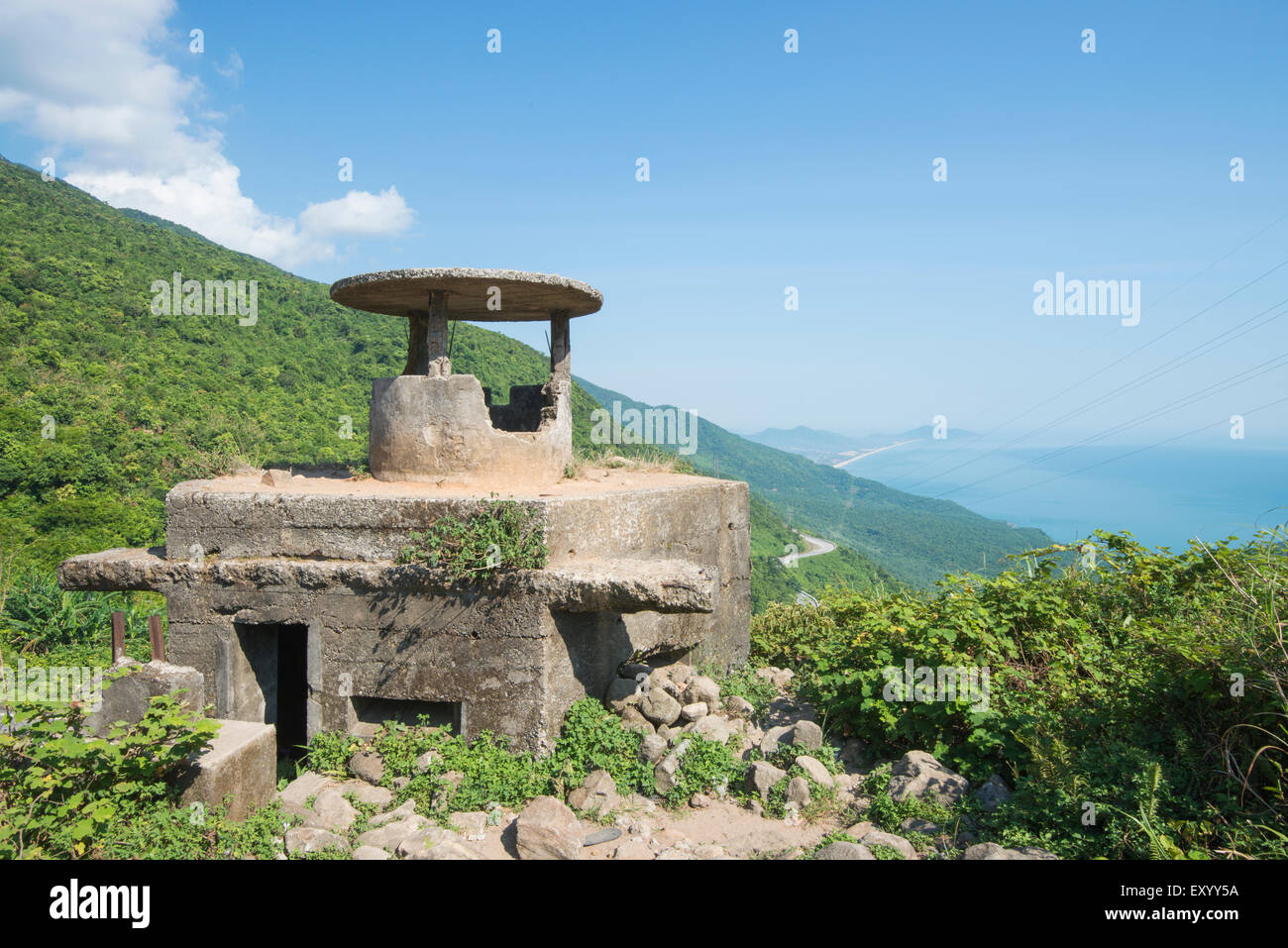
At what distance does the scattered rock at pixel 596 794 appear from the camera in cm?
505

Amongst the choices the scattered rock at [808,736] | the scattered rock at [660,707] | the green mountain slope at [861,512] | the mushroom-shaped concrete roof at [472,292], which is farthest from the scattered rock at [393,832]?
the green mountain slope at [861,512]

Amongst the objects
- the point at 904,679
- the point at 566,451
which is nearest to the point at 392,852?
the point at 904,679

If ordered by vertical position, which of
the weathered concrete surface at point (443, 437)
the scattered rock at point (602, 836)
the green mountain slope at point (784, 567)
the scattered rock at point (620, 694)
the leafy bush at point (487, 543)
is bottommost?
the green mountain slope at point (784, 567)

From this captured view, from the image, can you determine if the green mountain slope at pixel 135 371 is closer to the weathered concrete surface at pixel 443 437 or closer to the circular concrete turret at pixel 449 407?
the circular concrete turret at pixel 449 407

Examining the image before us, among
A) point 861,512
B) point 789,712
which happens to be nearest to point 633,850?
point 789,712

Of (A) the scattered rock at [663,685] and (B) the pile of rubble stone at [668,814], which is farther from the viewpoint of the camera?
(A) the scattered rock at [663,685]

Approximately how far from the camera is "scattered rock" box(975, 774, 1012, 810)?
446cm

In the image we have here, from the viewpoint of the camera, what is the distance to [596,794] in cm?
515

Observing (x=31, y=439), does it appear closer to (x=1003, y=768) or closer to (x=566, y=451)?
(x=566, y=451)

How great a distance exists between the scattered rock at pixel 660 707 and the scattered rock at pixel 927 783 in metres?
1.75

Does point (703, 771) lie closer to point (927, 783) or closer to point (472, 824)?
point (927, 783)

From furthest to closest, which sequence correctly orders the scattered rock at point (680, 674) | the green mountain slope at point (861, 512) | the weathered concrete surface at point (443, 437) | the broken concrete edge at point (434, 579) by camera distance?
the green mountain slope at point (861, 512)
the weathered concrete surface at point (443, 437)
the scattered rock at point (680, 674)
the broken concrete edge at point (434, 579)

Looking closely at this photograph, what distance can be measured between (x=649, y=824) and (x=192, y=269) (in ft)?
120

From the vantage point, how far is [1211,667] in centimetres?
420
